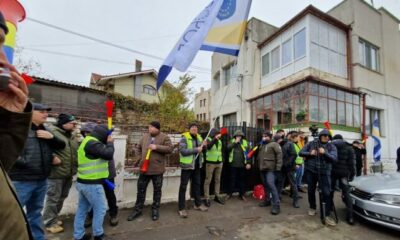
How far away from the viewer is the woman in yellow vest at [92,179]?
3.22m

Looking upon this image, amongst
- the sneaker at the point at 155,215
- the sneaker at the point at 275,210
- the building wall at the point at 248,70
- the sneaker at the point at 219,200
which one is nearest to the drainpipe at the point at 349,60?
the building wall at the point at 248,70

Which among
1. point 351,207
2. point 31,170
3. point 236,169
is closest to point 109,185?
point 31,170

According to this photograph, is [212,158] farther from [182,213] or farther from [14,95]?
[14,95]

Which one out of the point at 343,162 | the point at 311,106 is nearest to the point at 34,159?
the point at 343,162

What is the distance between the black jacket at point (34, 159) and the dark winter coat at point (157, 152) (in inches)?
66.9

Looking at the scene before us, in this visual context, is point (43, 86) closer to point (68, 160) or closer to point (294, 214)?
point (68, 160)

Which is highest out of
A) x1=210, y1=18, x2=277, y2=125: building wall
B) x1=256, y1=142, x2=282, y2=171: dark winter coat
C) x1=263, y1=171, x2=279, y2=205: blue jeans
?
x1=210, y1=18, x2=277, y2=125: building wall

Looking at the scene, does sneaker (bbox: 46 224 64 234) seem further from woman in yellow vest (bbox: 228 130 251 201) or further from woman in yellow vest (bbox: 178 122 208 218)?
woman in yellow vest (bbox: 228 130 251 201)

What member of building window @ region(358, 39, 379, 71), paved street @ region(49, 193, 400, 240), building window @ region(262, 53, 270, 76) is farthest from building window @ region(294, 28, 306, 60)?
paved street @ region(49, 193, 400, 240)

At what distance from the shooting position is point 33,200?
3.04 meters

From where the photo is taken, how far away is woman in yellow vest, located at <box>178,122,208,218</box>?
478 centimetres

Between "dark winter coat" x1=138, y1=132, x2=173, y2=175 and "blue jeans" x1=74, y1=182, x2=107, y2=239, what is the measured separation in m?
1.26

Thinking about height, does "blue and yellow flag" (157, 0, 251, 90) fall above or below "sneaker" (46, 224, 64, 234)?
above

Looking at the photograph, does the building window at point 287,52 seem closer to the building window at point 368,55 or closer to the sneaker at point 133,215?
the building window at point 368,55
